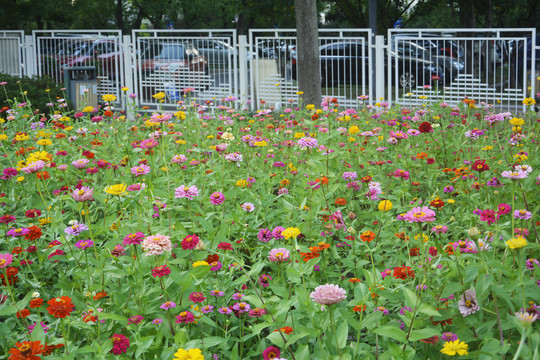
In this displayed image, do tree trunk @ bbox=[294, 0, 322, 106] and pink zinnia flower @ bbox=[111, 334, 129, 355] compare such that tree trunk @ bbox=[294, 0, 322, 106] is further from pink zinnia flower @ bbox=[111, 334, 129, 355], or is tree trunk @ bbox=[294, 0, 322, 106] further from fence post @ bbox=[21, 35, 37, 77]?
pink zinnia flower @ bbox=[111, 334, 129, 355]

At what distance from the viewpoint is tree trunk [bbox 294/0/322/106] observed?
10523 millimetres

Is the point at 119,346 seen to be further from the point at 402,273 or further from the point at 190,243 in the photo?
the point at 402,273

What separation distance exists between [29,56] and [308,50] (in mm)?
6950

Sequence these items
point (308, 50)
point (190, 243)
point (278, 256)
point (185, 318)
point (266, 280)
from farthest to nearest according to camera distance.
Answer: point (308, 50) < point (266, 280) < point (190, 243) < point (278, 256) < point (185, 318)

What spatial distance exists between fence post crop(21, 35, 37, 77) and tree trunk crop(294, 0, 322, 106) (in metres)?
6.56

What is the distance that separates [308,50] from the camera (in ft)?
35.2

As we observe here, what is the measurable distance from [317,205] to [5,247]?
174 cm

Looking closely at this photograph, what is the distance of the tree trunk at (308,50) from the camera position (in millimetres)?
10523

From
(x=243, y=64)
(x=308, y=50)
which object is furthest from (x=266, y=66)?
(x=308, y=50)

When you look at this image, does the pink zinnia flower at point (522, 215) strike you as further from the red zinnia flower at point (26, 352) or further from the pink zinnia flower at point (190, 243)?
the red zinnia flower at point (26, 352)

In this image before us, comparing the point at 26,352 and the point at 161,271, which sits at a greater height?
the point at 161,271

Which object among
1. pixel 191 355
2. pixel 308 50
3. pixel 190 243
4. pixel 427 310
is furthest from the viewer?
pixel 308 50

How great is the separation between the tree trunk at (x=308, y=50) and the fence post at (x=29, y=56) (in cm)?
656

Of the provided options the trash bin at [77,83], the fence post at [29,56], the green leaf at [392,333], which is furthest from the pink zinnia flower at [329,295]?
the fence post at [29,56]
